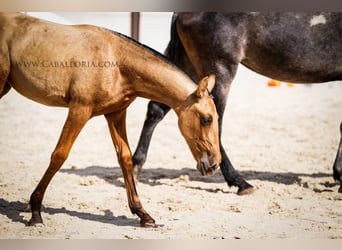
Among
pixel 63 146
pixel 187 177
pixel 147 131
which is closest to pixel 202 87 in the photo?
pixel 63 146

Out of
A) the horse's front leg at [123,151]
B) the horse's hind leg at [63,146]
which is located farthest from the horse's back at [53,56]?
the horse's front leg at [123,151]

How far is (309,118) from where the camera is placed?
605 cm

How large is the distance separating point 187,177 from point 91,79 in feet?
4.71

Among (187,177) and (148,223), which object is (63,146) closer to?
(148,223)

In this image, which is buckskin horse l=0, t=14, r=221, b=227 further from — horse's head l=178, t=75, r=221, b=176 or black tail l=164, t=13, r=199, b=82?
black tail l=164, t=13, r=199, b=82

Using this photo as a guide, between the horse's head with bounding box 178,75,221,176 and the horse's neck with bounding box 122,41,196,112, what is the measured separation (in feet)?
0.22

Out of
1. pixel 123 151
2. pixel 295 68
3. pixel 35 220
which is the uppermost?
pixel 295 68

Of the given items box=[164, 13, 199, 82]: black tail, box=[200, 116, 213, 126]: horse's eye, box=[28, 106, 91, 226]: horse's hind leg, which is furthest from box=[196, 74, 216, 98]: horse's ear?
box=[164, 13, 199, 82]: black tail

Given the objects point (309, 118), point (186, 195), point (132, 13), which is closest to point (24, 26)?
point (132, 13)

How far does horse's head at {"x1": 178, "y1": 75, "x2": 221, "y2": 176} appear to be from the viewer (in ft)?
10.3

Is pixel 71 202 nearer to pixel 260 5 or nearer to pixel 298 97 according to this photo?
pixel 260 5

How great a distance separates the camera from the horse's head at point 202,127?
10.3 feet

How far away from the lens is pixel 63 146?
319cm

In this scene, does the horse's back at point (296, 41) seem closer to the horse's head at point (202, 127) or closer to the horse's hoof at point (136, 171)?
the horse's head at point (202, 127)
